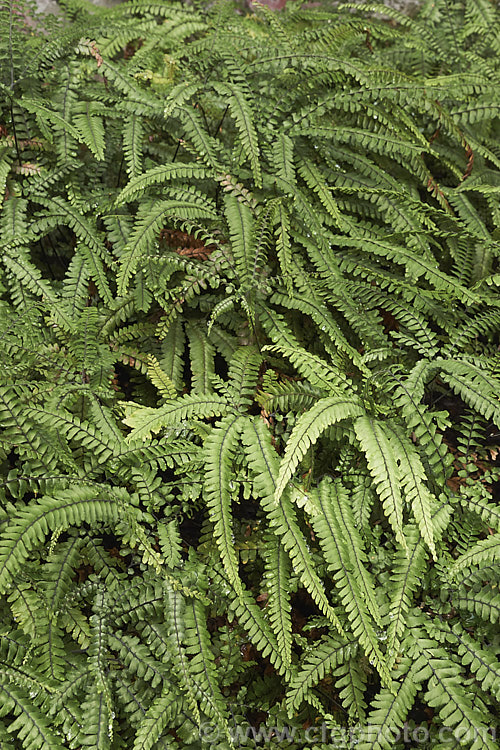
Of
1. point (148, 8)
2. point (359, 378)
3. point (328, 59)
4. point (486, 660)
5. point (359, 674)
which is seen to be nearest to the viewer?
point (486, 660)

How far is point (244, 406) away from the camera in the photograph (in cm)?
295

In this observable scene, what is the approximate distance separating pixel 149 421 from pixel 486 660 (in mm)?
1820

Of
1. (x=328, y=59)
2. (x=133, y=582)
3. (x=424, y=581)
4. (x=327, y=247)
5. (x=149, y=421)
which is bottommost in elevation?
(x=133, y=582)

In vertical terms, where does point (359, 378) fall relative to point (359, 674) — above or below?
above

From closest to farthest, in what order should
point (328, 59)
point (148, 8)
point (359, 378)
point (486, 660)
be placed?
point (486, 660)
point (359, 378)
point (328, 59)
point (148, 8)

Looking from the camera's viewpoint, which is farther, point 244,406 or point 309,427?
point 244,406

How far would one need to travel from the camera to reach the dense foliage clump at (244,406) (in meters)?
2.29

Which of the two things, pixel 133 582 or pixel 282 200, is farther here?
pixel 282 200

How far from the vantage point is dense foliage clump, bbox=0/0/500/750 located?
229 cm

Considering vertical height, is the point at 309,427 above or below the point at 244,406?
above

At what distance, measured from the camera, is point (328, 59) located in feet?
11.2

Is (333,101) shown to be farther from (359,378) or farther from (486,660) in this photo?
(486,660)

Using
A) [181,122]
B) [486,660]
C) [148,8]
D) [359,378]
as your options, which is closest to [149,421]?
[359,378]

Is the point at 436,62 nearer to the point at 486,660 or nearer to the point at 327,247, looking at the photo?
the point at 327,247
